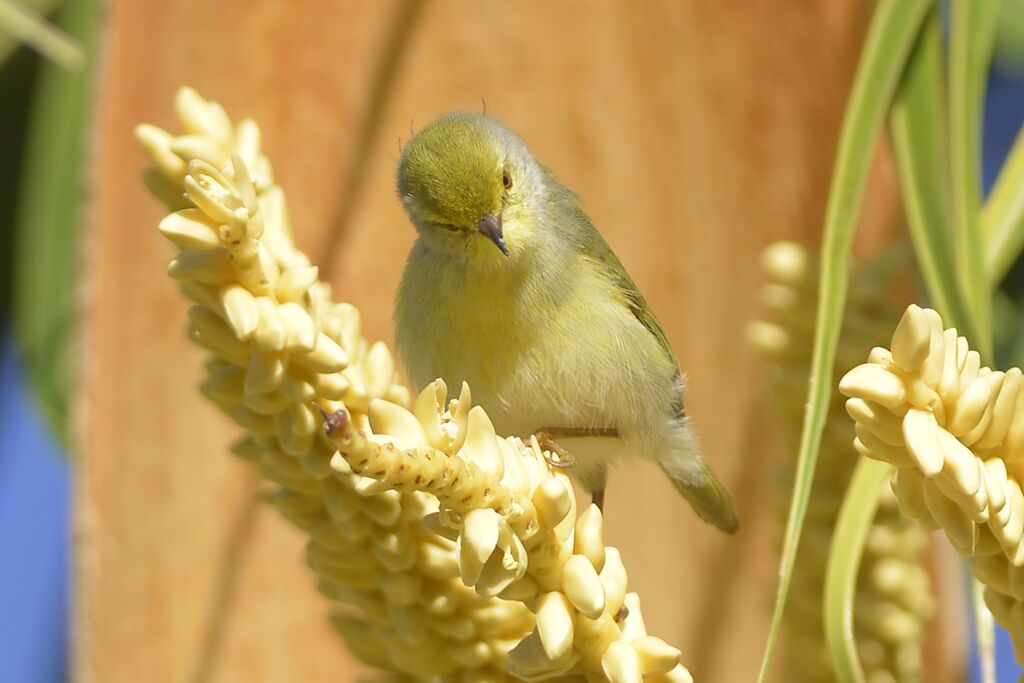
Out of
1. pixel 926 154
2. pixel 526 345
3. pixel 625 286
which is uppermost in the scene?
pixel 926 154

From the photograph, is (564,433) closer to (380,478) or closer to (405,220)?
(405,220)

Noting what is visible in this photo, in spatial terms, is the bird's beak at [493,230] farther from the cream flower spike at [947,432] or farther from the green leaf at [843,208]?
the cream flower spike at [947,432]

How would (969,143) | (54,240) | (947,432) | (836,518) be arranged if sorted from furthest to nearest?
(54,240), (836,518), (969,143), (947,432)

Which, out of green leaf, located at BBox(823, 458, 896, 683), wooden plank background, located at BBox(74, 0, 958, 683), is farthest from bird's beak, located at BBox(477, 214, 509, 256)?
green leaf, located at BBox(823, 458, 896, 683)

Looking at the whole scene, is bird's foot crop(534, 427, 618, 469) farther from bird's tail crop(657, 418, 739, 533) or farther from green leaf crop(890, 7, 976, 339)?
green leaf crop(890, 7, 976, 339)

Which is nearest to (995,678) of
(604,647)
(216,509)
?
(604,647)

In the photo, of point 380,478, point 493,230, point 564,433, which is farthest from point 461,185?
point 380,478
